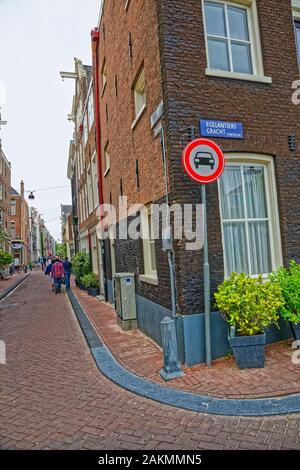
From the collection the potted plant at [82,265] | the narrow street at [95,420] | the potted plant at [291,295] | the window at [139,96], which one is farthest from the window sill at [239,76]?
the potted plant at [82,265]

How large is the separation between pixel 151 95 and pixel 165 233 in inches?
116

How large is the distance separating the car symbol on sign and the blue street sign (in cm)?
75

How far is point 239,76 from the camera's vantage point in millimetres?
5652

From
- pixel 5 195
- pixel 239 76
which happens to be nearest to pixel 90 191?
pixel 239 76

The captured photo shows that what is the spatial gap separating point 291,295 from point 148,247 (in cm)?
328

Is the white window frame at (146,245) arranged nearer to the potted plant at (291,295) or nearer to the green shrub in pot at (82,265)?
the potted plant at (291,295)

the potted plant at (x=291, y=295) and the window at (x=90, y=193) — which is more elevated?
the window at (x=90, y=193)

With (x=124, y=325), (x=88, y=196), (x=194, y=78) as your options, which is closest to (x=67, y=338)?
(x=124, y=325)

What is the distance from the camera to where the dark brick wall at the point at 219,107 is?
16.7 ft

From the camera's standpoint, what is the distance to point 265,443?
295 centimetres

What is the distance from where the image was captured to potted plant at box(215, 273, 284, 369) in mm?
4523

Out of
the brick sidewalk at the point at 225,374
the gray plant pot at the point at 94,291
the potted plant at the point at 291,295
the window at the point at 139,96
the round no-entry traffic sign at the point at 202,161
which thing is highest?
the window at the point at 139,96

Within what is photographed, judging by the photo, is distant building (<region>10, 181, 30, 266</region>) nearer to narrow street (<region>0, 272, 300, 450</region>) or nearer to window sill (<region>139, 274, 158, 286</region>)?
window sill (<region>139, 274, 158, 286</region>)

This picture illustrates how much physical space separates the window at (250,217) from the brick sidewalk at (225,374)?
5.06 ft
